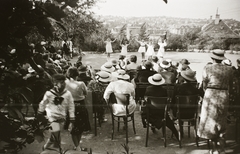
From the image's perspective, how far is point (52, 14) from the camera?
1.19 meters

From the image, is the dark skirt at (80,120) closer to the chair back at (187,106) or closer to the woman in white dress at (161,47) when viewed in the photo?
the chair back at (187,106)

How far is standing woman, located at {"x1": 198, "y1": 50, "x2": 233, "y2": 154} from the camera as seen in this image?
3951 mm

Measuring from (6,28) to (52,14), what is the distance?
8.9 inches

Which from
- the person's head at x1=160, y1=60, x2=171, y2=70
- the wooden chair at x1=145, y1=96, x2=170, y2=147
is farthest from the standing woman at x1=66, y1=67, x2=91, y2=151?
the person's head at x1=160, y1=60, x2=171, y2=70

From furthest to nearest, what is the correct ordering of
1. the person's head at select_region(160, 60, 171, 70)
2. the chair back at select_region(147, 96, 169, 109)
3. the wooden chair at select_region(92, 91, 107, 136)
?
the person's head at select_region(160, 60, 171, 70) → the wooden chair at select_region(92, 91, 107, 136) → the chair back at select_region(147, 96, 169, 109)

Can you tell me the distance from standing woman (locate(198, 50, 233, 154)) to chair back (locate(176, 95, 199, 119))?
1.86 ft

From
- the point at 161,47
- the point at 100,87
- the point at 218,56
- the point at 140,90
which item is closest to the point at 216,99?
the point at 218,56

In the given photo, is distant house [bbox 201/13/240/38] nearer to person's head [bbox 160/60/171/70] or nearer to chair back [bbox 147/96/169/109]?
person's head [bbox 160/60/171/70]

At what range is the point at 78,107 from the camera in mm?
4531

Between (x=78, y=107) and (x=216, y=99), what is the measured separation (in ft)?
7.69

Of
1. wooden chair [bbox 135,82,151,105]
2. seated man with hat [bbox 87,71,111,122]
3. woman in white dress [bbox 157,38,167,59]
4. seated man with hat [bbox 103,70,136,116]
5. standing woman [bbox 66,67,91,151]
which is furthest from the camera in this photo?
woman in white dress [bbox 157,38,167,59]

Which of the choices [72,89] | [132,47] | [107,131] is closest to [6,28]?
[72,89]

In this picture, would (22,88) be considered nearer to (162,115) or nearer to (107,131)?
(162,115)

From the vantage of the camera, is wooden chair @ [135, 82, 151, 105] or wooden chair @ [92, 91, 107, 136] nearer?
wooden chair @ [92, 91, 107, 136]
